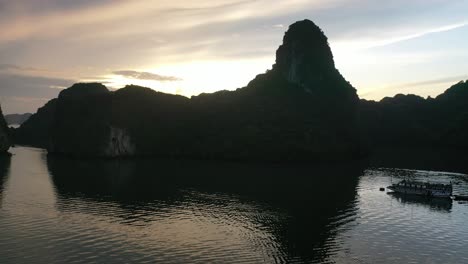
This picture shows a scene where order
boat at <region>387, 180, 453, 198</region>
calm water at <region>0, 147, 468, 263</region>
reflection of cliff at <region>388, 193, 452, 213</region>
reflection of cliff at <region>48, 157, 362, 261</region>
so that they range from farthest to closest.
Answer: boat at <region>387, 180, 453, 198</region> < reflection of cliff at <region>388, 193, 452, 213</region> < reflection of cliff at <region>48, 157, 362, 261</region> < calm water at <region>0, 147, 468, 263</region>

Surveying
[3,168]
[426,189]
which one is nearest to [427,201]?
[426,189]

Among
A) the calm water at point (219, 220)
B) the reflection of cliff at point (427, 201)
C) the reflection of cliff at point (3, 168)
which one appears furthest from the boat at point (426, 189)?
the reflection of cliff at point (3, 168)

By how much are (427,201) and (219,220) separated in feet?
206

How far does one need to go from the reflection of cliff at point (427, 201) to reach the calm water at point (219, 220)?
0.50m

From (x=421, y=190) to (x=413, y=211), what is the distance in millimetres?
24564

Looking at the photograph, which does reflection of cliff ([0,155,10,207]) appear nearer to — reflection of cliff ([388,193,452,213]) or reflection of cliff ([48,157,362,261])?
reflection of cliff ([48,157,362,261])

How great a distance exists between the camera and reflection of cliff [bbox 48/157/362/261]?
79812mm

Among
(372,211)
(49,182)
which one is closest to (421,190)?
(372,211)

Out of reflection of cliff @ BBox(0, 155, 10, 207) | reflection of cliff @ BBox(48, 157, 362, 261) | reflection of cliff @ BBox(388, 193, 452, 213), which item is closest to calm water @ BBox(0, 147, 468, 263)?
reflection of cliff @ BBox(48, 157, 362, 261)

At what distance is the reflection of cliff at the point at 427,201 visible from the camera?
339ft

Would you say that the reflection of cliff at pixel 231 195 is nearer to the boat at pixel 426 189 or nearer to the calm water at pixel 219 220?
the calm water at pixel 219 220

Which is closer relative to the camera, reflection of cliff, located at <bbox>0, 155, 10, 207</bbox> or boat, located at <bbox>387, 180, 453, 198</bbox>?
boat, located at <bbox>387, 180, 453, 198</bbox>

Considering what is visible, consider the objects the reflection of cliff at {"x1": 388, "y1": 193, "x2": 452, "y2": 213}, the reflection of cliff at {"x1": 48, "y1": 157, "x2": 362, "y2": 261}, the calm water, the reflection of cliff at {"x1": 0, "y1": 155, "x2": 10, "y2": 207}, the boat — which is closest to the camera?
the calm water

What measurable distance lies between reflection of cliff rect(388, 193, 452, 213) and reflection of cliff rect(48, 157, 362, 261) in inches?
510
